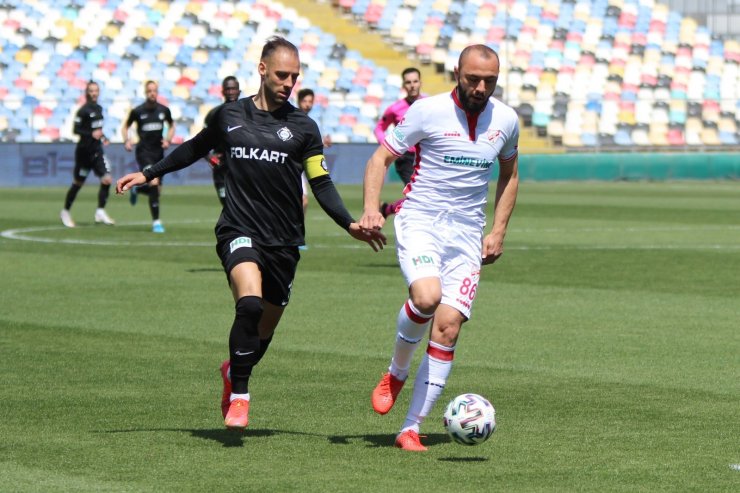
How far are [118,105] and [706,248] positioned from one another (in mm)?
22879

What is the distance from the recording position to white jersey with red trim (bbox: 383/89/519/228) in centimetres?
768

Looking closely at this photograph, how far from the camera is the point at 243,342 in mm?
7613

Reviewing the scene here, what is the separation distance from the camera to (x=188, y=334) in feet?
39.2

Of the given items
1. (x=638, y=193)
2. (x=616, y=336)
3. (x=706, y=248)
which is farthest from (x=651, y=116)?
(x=616, y=336)

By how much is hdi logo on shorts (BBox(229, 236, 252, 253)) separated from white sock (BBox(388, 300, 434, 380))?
851mm

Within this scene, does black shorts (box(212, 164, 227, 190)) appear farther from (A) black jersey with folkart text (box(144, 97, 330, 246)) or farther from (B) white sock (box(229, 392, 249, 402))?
(B) white sock (box(229, 392, 249, 402))

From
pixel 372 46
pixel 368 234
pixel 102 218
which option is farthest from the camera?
pixel 372 46

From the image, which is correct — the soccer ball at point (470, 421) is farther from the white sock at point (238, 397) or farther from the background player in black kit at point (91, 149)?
the background player in black kit at point (91, 149)

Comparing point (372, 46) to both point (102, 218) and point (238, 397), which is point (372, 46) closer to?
point (102, 218)

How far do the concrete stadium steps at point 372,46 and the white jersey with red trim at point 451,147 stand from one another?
37389mm

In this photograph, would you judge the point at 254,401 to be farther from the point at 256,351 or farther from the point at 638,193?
the point at 638,193

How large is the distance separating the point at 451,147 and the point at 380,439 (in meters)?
1.49

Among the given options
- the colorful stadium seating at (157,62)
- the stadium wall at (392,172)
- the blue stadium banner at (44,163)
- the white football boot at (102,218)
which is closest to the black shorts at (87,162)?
the white football boot at (102,218)

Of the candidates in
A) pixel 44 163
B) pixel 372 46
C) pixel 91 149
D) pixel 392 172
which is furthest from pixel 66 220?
pixel 372 46
